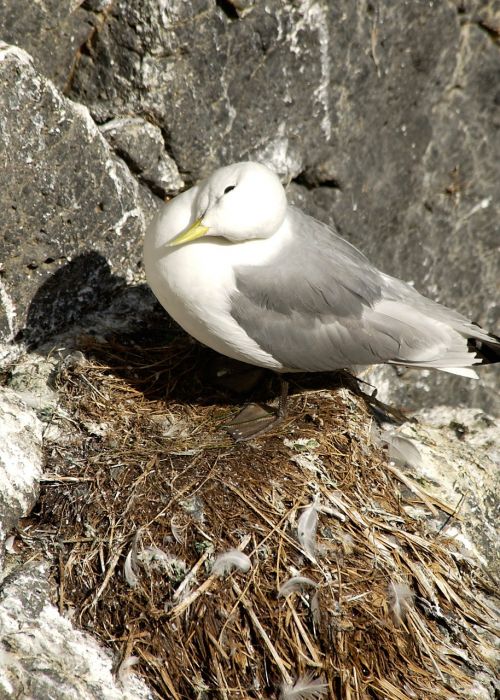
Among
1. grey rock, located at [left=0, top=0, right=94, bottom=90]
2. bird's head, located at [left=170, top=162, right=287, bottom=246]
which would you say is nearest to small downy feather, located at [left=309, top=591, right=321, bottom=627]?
bird's head, located at [left=170, top=162, right=287, bottom=246]

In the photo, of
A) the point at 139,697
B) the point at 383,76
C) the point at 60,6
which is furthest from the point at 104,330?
the point at 383,76

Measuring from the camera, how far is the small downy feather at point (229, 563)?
9.00 feet

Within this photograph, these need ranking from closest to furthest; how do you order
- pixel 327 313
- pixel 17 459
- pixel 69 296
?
pixel 17 459, pixel 327 313, pixel 69 296

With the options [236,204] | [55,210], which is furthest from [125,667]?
[55,210]

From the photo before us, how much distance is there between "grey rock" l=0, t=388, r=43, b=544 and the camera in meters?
2.86

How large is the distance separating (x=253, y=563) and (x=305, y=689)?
43 cm

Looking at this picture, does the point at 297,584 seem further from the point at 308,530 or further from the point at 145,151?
the point at 145,151

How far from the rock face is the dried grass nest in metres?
0.81

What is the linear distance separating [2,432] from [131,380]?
680mm

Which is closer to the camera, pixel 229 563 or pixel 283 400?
pixel 229 563

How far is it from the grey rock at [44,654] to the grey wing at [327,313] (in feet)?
3.94

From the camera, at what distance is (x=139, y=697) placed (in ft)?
8.56

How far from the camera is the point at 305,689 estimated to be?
8.59 ft

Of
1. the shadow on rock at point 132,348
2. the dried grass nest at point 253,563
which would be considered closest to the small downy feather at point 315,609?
the dried grass nest at point 253,563
